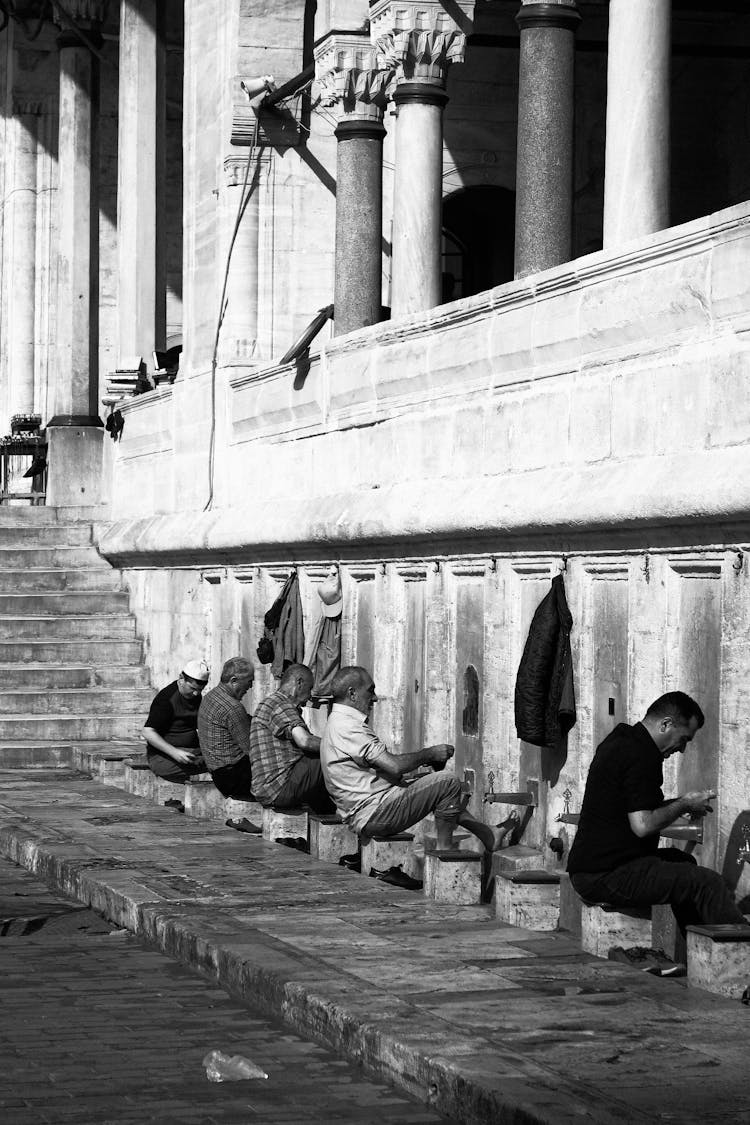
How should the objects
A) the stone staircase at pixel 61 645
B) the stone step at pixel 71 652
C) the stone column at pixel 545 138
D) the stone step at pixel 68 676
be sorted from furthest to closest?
1. the stone step at pixel 71 652
2. the stone step at pixel 68 676
3. the stone staircase at pixel 61 645
4. the stone column at pixel 545 138

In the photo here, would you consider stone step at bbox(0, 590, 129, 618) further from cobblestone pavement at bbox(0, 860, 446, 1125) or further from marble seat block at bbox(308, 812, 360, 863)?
cobblestone pavement at bbox(0, 860, 446, 1125)

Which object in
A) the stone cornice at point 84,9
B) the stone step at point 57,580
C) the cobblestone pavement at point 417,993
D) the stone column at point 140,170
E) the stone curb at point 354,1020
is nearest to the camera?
the stone curb at point 354,1020

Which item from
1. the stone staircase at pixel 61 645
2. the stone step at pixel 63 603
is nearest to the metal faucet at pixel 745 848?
the stone staircase at pixel 61 645

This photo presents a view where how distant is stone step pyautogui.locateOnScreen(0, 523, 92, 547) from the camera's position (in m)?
22.6

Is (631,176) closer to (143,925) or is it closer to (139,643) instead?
(143,925)

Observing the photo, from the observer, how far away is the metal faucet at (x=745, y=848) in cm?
937

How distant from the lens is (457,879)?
35.5ft

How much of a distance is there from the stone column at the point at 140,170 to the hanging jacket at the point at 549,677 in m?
13.4

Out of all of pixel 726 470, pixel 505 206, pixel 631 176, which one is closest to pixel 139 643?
pixel 505 206

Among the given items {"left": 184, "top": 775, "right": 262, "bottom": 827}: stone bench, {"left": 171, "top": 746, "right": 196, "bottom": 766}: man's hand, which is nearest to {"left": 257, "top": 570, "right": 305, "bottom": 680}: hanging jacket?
{"left": 171, "top": 746, "right": 196, "bottom": 766}: man's hand

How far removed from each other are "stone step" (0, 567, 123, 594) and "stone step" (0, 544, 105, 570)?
4.6 inches

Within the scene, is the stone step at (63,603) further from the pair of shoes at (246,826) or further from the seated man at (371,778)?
the seated man at (371,778)

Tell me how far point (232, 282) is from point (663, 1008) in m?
12.7

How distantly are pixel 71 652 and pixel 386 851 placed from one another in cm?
923
